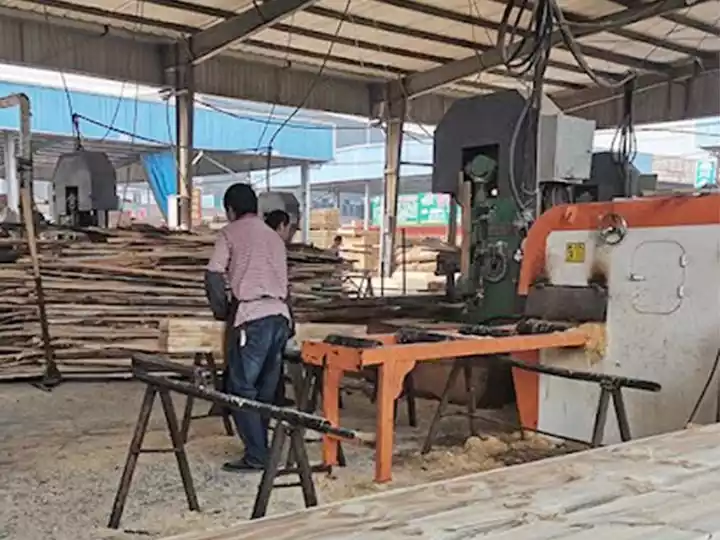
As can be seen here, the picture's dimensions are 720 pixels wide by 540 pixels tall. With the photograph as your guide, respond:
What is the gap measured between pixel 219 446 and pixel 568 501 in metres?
3.32

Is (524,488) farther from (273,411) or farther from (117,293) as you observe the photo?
(117,293)

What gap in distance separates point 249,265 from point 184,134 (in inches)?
297

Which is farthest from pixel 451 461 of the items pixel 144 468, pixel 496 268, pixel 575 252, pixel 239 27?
pixel 239 27

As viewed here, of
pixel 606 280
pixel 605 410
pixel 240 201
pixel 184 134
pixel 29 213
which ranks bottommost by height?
pixel 605 410

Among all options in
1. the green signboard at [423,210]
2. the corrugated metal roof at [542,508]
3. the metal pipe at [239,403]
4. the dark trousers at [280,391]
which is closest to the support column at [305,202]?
the green signboard at [423,210]

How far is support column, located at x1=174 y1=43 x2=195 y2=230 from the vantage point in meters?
11.2

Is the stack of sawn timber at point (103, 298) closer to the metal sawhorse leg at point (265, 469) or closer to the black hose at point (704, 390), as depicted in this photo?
the metal sawhorse leg at point (265, 469)

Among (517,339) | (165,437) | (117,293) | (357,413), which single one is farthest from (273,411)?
(117,293)

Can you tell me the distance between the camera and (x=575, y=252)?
4586 millimetres

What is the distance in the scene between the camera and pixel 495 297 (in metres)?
6.15

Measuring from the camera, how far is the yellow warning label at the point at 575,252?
4539mm

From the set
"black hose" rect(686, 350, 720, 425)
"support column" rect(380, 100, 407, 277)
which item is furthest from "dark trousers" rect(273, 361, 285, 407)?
"support column" rect(380, 100, 407, 277)

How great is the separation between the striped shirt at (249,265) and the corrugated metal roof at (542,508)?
2280 mm

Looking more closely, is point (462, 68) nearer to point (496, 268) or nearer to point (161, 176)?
point (161, 176)
